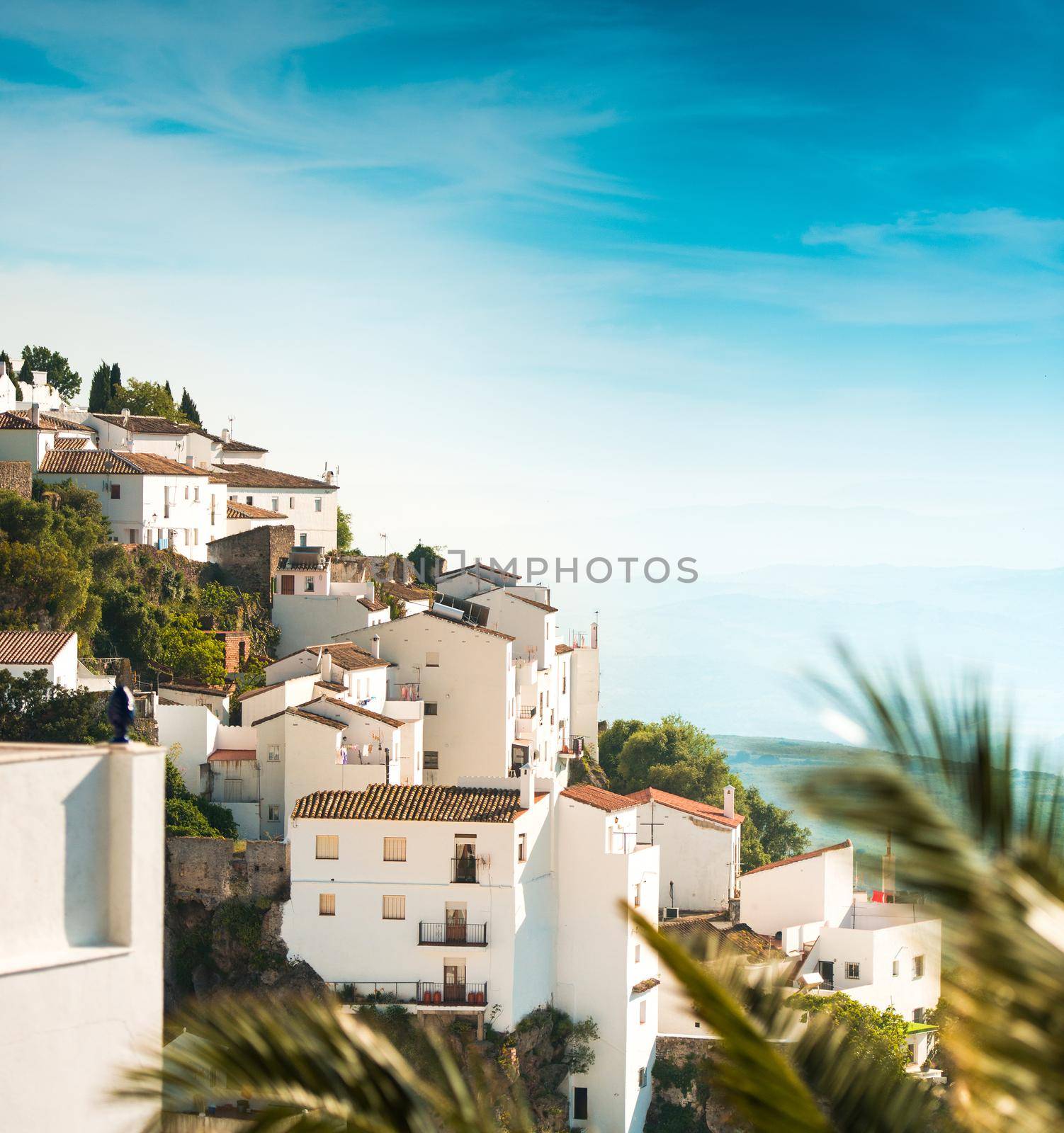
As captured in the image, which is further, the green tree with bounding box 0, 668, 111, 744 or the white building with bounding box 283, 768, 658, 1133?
the green tree with bounding box 0, 668, 111, 744

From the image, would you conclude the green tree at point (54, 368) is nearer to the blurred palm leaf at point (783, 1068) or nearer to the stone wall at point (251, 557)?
the stone wall at point (251, 557)

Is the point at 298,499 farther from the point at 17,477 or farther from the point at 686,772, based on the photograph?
the point at 686,772

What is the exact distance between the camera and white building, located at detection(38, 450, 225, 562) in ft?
162

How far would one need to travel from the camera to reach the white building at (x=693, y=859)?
45.9 metres

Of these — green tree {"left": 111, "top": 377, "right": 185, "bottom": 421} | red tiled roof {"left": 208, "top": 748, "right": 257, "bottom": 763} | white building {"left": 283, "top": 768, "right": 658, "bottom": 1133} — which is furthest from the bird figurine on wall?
green tree {"left": 111, "top": 377, "right": 185, "bottom": 421}

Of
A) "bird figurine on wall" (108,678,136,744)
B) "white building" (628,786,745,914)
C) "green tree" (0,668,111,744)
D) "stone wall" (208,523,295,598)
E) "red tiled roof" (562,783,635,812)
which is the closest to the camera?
"bird figurine on wall" (108,678,136,744)

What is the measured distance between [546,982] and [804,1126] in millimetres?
33722

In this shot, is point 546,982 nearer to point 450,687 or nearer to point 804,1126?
point 450,687

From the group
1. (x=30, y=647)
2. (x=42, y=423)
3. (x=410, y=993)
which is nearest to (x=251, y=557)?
(x=42, y=423)

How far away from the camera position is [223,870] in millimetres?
35969

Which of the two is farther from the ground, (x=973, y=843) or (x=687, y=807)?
(x=973, y=843)

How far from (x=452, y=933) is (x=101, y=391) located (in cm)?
5127

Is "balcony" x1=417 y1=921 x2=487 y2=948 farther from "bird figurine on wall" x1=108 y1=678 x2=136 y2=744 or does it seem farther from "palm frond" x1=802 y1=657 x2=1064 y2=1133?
"palm frond" x1=802 y1=657 x2=1064 y2=1133

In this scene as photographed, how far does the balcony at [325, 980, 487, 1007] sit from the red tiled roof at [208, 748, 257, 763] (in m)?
8.01
